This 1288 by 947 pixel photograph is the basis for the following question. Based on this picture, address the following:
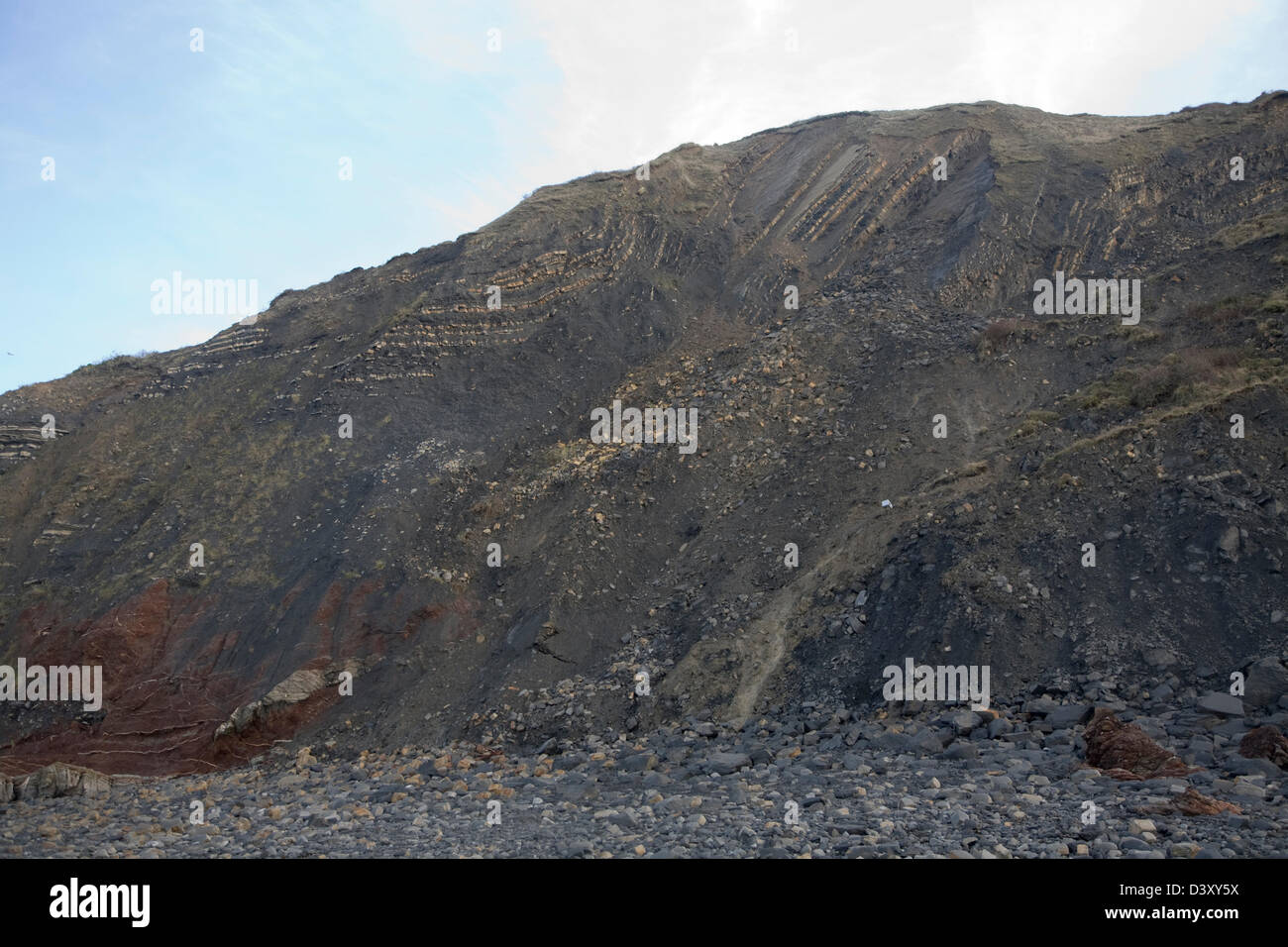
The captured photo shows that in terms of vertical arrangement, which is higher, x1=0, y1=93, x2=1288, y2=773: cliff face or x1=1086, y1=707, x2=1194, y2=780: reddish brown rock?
x1=0, y1=93, x2=1288, y2=773: cliff face

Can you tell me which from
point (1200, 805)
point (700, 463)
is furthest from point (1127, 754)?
point (700, 463)

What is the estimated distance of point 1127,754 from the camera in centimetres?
1062

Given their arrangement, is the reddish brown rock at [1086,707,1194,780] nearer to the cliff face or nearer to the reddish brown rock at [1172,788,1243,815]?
the reddish brown rock at [1172,788,1243,815]

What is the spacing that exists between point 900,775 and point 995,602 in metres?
3.64

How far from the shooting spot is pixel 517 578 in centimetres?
1848

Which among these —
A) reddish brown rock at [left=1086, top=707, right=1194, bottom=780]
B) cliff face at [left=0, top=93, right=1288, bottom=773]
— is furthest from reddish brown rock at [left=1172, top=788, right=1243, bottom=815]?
cliff face at [left=0, top=93, right=1288, bottom=773]

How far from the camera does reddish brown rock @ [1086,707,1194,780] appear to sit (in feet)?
33.9

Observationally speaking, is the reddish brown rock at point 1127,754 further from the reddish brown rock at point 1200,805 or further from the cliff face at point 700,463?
the cliff face at point 700,463

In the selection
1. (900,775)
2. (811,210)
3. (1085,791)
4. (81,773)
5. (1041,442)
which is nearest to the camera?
(1085,791)

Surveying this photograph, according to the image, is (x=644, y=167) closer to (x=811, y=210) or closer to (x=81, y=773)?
(x=811, y=210)

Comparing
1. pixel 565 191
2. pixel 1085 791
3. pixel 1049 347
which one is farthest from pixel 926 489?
pixel 565 191

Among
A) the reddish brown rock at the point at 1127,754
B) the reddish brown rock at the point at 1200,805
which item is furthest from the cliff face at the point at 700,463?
the reddish brown rock at the point at 1200,805

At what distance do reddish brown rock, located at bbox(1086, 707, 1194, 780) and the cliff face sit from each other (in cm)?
161

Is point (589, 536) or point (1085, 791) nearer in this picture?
point (1085, 791)
